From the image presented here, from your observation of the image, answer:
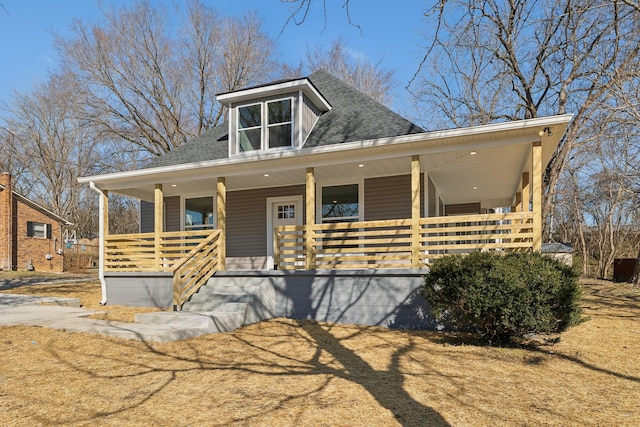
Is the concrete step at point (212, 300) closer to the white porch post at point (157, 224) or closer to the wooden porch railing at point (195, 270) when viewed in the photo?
the wooden porch railing at point (195, 270)

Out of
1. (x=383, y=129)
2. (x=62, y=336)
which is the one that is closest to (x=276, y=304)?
(x=62, y=336)

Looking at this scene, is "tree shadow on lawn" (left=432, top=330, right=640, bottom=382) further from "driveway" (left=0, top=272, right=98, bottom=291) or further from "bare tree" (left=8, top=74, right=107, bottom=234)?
"bare tree" (left=8, top=74, right=107, bottom=234)

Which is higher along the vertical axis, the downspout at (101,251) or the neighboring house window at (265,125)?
the neighboring house window at (265,125)

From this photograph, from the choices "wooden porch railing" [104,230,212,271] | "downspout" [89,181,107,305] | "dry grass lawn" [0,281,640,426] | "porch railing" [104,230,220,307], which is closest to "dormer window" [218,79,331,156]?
"porch railing" [104,230,220,307]

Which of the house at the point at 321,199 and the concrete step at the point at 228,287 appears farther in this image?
the concrete step at the point at 228,287

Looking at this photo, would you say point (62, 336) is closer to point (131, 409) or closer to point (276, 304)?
point (131, 409)

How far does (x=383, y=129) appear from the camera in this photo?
388 inches

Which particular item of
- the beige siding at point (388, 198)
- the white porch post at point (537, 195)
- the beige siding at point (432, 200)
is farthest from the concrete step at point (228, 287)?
the white porch post at point (537, 195)

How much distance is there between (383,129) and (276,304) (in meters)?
4.69

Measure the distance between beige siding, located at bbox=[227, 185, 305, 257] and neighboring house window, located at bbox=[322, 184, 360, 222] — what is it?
102cm

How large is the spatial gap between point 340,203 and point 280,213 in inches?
75.4

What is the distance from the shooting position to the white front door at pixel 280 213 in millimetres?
11789

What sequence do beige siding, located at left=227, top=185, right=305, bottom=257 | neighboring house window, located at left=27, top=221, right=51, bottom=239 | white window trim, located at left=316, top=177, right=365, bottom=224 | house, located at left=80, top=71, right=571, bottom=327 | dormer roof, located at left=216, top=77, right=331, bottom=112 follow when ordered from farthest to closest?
neighboring house window, located at left=27, top=221, right=51, bottom=239 → beige siding, located at left=227, top=185, right=305, bottom=257 → white window trim, located at left=316, top=177, right=365, bottom=224 → dormer roof, located at left=216, top=77, right=331, bottom=112 → house, located at left=80, top=71, right=571, bottom=327

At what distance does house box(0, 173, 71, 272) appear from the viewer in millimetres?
23484
